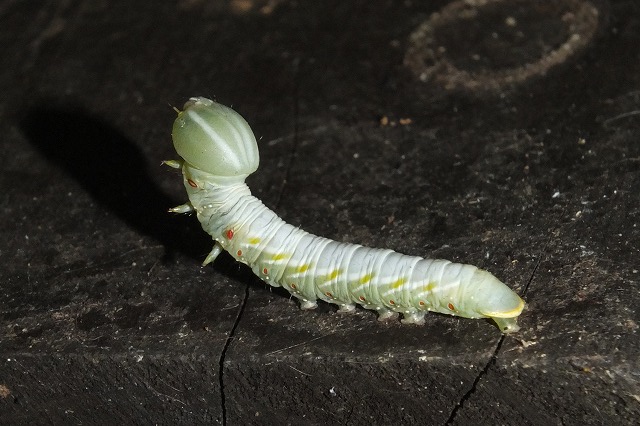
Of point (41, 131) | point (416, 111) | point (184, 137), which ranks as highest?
point (184, 137)

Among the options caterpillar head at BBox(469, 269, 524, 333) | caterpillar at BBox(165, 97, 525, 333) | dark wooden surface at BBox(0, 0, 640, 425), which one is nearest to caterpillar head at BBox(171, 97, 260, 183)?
caterpillar at BBox(165, 97, 525, 333)

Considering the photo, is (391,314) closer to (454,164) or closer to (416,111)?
(454,164)

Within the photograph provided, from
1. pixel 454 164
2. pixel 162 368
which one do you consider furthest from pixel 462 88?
pixel 162 368

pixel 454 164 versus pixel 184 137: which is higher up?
pixel 184 137

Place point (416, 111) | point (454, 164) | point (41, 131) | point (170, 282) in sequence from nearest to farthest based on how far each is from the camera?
point (170, 282)
point (454, 164)
point (416, 111)
point (41, 131)

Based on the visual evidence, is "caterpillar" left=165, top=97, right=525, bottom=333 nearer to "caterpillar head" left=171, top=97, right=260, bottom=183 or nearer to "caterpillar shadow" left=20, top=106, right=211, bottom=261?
"caterpillar head" left=171, top=97, right=260, bottom=183

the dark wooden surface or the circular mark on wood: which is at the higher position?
the circular mark on wood
